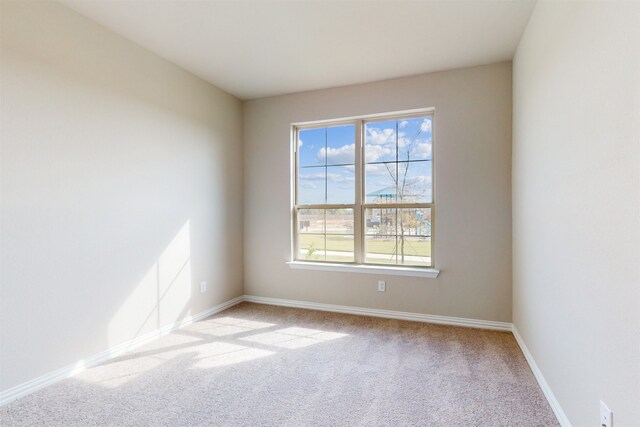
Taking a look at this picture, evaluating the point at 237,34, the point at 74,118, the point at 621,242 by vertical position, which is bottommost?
the point at 621,242

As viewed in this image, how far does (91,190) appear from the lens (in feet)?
7.72

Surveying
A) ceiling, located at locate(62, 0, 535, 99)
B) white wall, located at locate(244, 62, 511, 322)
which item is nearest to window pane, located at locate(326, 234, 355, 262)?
white wall, located at locate(244, 62, 511, 322)

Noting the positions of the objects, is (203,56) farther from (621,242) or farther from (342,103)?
(621,242)

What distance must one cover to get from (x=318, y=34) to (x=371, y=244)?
2.20m

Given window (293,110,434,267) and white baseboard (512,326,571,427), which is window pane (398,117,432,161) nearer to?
window (293,110,434,267)

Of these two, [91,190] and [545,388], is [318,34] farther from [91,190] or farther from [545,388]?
[545,388]

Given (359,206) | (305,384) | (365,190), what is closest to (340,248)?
(359,206)

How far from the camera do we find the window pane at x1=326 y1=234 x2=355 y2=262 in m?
3.71

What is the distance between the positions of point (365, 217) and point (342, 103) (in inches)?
53.1

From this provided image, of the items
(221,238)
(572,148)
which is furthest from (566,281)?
(221,238)

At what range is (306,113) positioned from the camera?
12.4ft

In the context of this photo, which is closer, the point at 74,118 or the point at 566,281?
the point at 566,281

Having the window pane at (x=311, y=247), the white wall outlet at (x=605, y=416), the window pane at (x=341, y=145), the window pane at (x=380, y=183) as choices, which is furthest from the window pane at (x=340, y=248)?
the white wall outlet at (x=605, y=416)

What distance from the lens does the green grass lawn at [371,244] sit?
339 centimetres
